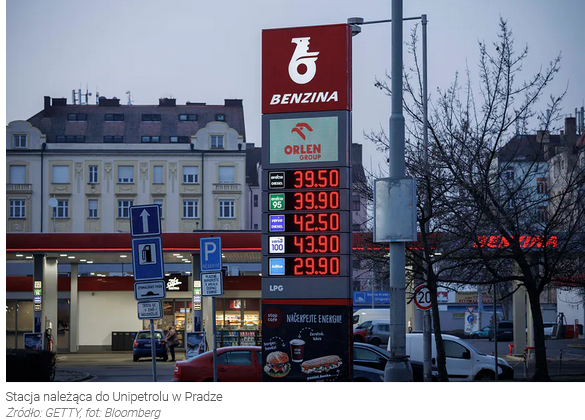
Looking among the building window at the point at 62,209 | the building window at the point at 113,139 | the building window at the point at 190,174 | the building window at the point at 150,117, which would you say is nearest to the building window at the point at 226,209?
the building window at the point at 190,174

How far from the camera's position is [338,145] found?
16766 millimetres

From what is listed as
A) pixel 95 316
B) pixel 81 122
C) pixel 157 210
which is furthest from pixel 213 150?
pixel 157 210

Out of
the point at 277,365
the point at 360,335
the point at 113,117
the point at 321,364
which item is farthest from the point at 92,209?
the point at 321,364

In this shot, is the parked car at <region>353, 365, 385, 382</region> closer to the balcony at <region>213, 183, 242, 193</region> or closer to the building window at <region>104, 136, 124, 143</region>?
the balcony at <region>213, 183, 242, 193</region>

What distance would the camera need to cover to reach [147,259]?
51.2 ft

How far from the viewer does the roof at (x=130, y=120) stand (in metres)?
85.6

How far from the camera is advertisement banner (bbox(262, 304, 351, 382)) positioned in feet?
55.4

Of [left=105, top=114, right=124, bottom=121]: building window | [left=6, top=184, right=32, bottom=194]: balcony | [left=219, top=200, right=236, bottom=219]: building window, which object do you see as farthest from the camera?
[left=105, top=114, right=124, bottom=121]: building window

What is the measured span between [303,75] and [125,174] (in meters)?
67.3

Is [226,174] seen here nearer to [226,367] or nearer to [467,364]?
[467,364]

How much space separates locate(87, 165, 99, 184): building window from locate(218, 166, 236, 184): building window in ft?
38.1

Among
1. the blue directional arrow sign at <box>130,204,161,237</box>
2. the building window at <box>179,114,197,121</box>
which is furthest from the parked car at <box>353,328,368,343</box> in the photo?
the building window at <box>179,114,197,121</box>
